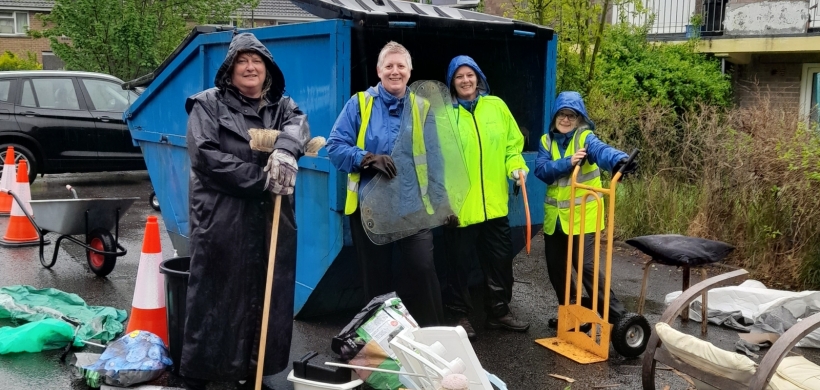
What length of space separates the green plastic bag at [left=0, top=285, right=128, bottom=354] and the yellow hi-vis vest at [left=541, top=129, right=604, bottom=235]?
2.77 meters

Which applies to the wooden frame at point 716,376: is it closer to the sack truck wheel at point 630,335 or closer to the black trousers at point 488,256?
the sack truck wheel at point 630,335

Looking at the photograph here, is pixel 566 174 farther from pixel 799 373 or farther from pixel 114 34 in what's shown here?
pixel 114 34

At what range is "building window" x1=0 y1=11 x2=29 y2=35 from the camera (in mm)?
30047

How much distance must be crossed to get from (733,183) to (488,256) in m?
2.88

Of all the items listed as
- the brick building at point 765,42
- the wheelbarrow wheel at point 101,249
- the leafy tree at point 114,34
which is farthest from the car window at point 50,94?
the brick building at point 765,42

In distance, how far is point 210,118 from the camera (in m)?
3.83

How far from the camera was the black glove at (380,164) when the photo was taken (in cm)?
441

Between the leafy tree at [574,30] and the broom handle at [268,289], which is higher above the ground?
the leafy tree at [574,30]

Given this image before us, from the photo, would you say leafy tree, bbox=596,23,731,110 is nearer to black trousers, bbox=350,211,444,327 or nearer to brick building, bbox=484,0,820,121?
brick building, bbox=484,0,820,121

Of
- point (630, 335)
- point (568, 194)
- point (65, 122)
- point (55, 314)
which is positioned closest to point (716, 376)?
point (630, 335)

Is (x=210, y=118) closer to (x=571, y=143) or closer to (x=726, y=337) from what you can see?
(x=571, y=143)

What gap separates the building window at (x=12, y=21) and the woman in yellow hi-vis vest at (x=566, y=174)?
98.4 feet

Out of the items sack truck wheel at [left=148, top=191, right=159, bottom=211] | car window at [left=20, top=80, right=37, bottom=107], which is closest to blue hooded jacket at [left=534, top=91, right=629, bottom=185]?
sack truck wheel at [left=148, top=191, right=159, bottom=211]

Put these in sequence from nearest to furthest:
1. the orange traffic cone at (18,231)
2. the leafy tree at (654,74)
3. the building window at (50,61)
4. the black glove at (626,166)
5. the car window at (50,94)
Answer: the black glove at (626,166) < the orange traffic cone at (18,231) < the leafy tree at (654,74) < the car window at (50,94) < the building window at (50,61)
